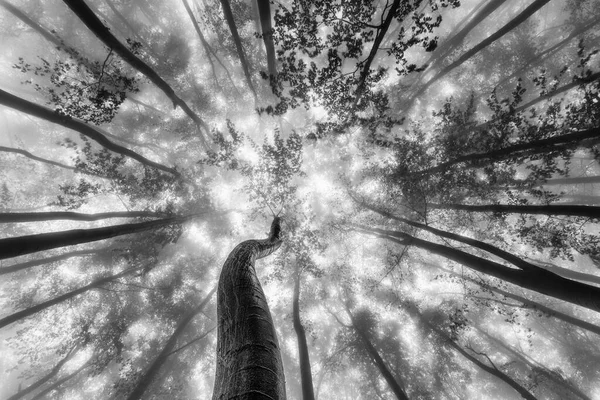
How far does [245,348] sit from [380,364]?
1184cm

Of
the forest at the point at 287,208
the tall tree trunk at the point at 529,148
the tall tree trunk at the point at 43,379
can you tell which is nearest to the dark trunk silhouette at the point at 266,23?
the forest at the point at 287,208

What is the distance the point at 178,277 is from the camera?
16.2m

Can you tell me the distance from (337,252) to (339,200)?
132 inches

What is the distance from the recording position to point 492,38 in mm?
12383

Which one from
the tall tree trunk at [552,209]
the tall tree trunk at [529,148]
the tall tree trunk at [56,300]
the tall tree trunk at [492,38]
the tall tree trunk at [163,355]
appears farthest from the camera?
the tall tree trunk at [163,355]

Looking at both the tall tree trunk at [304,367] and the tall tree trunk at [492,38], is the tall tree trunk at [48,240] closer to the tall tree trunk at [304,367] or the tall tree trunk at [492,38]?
the tall tree trunk at [304,367]

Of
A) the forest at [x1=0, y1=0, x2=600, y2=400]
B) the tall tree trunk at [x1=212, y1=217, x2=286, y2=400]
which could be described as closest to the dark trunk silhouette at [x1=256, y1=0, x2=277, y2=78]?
the forest at [x1=0, y1=0, x2=600, y2=400]

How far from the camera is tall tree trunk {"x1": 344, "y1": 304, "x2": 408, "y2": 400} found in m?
9.80

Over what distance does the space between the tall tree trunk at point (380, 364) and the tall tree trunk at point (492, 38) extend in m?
14.5

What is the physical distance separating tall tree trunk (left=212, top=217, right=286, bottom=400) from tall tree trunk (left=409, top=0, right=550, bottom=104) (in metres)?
15.7

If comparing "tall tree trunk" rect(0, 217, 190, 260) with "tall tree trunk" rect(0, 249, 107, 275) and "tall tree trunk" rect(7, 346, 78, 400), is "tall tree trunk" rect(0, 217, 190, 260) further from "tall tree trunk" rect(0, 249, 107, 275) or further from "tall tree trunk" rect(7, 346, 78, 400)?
"tall tree trunk" rect(7, 346, 78, 400)

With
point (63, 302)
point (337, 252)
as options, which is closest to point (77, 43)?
point (63, 302)

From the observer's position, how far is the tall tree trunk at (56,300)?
1177cm

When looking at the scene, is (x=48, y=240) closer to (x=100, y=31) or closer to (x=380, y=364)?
(x=100, y=31)
